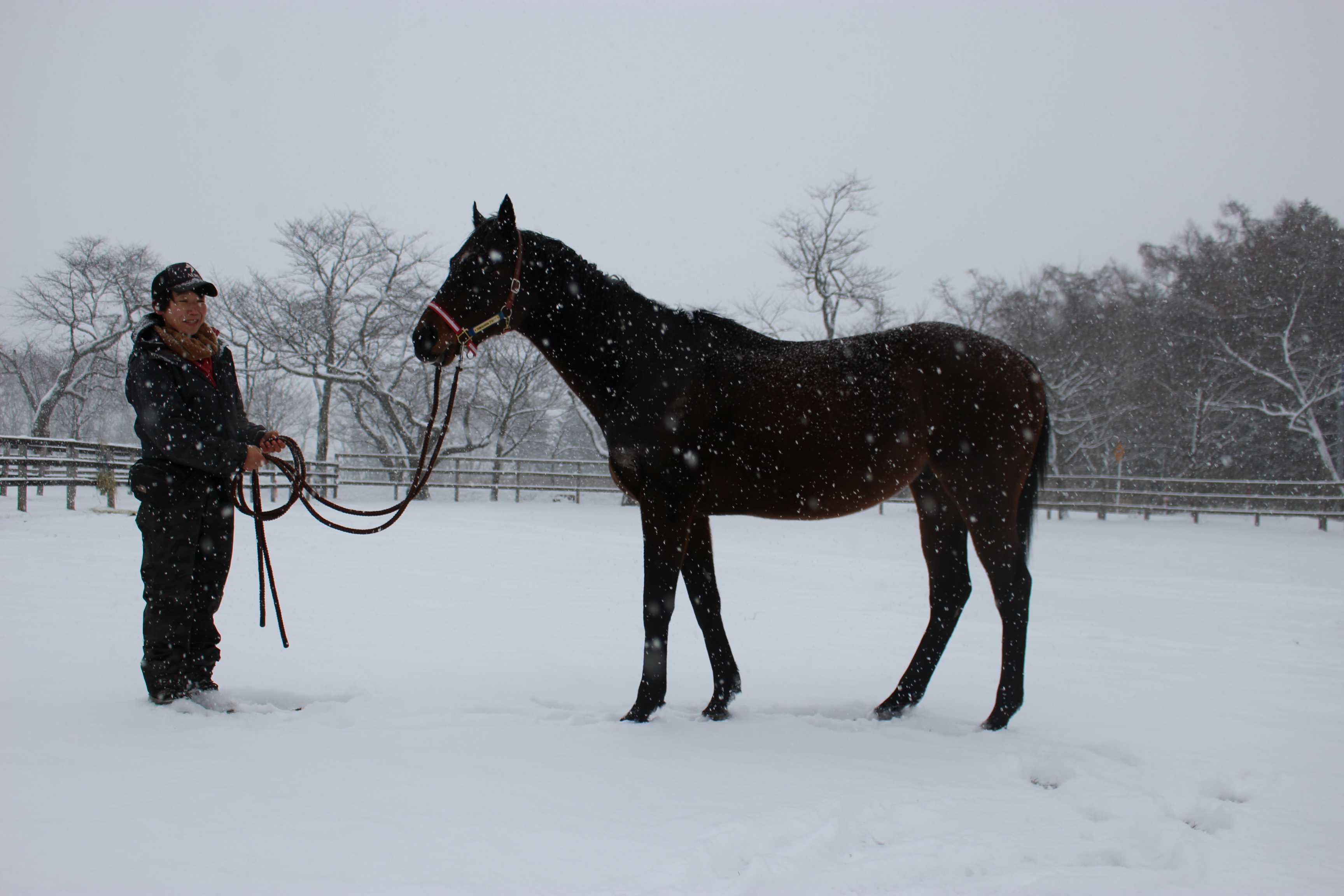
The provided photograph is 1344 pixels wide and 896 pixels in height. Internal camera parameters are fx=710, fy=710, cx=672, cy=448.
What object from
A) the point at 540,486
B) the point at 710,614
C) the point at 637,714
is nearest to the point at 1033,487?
the point at 710,614

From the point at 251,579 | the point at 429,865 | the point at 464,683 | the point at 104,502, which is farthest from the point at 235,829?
the point at 104,502

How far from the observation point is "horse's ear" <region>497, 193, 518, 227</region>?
10.0 ft

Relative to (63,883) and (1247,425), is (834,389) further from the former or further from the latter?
(1247,425)

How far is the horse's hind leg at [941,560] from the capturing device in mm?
3426

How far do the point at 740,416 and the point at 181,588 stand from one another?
2.47 m

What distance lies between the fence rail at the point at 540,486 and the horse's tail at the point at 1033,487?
24.0 ft

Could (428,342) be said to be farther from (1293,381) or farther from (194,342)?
(1293,381)

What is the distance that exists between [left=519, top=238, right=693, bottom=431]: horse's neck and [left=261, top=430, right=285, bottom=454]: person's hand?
1.16m

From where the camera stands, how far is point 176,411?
9.59 ft

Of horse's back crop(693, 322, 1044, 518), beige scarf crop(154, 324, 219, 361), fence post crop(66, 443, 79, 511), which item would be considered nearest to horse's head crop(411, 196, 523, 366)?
beige scarf crop(154, 324, 219, 361)

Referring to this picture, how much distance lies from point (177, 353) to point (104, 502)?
47.7 feet

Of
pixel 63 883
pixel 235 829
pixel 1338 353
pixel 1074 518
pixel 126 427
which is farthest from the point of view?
pixel 126 427

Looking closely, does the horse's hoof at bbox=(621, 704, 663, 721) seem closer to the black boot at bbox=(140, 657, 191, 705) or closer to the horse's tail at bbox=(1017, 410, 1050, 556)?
the black boot at bbox=(140, 657, 191, 705)

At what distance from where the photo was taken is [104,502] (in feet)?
46.4
